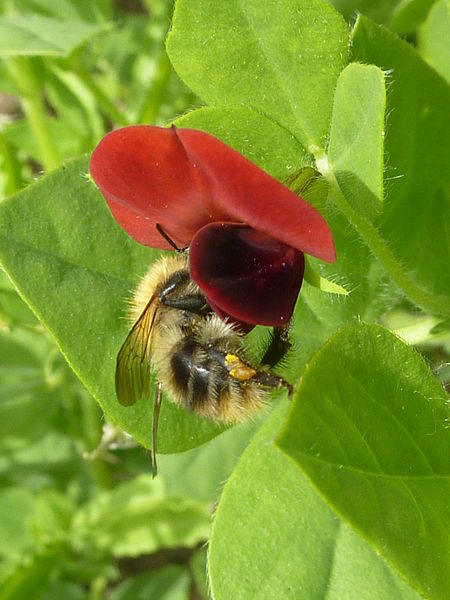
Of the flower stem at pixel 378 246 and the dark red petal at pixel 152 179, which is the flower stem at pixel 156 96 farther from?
the dark red petal at pixel 152 179

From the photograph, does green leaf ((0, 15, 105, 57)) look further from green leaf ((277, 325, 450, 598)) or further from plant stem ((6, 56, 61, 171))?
green leaf ((277, 325, 450, 598))

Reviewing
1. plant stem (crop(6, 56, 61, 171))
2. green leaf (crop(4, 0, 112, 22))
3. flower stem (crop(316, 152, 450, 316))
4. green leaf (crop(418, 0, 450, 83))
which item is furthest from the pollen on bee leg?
green leaf (crop(4, 0, 112, 22))

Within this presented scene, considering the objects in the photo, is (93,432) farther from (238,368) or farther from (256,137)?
(256,137)

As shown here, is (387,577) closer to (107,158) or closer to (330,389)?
(330,389)

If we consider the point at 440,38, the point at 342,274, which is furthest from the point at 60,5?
the point at 342,274

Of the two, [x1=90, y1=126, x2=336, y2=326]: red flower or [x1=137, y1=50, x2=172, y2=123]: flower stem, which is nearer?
[x1=90, y1=126, x2=336, y2=326]: red flower
